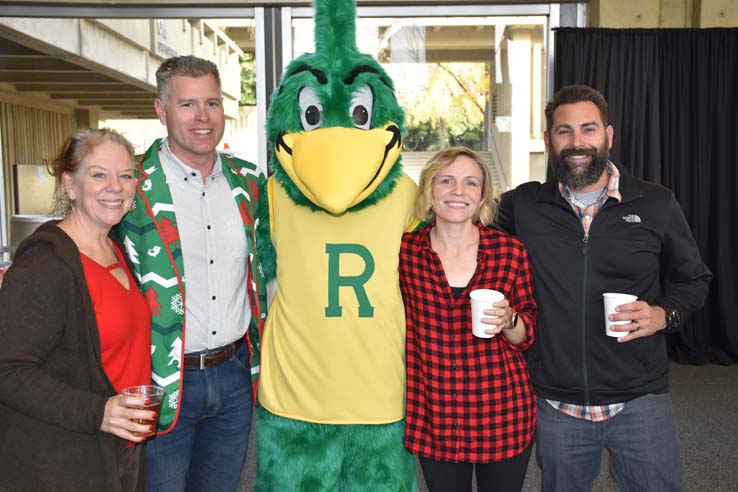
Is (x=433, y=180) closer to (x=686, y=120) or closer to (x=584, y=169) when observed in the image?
(x=584, y=169)

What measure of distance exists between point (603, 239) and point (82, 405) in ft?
4.98

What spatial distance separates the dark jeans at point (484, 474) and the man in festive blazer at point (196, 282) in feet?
2.16

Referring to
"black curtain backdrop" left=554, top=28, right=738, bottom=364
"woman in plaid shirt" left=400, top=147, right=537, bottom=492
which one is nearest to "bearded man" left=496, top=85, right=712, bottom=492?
"woman in plaid shirt" left=400, top=147, right=537, bottom=492

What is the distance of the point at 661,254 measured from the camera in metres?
2.18

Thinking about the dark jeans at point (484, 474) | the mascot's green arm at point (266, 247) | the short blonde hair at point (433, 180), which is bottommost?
the dark jeans at point (484, 474)

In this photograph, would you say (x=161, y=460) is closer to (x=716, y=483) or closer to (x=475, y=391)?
(x=475, y=391)

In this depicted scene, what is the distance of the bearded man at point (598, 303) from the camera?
6.81 feet

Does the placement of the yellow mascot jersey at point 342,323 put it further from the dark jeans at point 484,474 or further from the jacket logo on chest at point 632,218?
the jacket logo on chest at point 632,218

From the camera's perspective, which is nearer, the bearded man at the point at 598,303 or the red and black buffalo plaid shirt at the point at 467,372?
the red and black buffalo plaid shirt at the point at 467,372

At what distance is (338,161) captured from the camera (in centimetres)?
201

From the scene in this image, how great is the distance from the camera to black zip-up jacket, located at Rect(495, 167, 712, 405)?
2.07 meters

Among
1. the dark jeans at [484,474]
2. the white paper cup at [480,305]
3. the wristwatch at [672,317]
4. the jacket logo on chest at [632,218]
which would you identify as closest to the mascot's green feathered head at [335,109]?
the white paper cup at [480,305]

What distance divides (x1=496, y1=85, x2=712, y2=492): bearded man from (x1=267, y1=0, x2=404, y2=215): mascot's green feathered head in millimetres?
508

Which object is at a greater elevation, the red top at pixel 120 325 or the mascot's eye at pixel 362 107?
the mascot's eye at pixel 362 107
